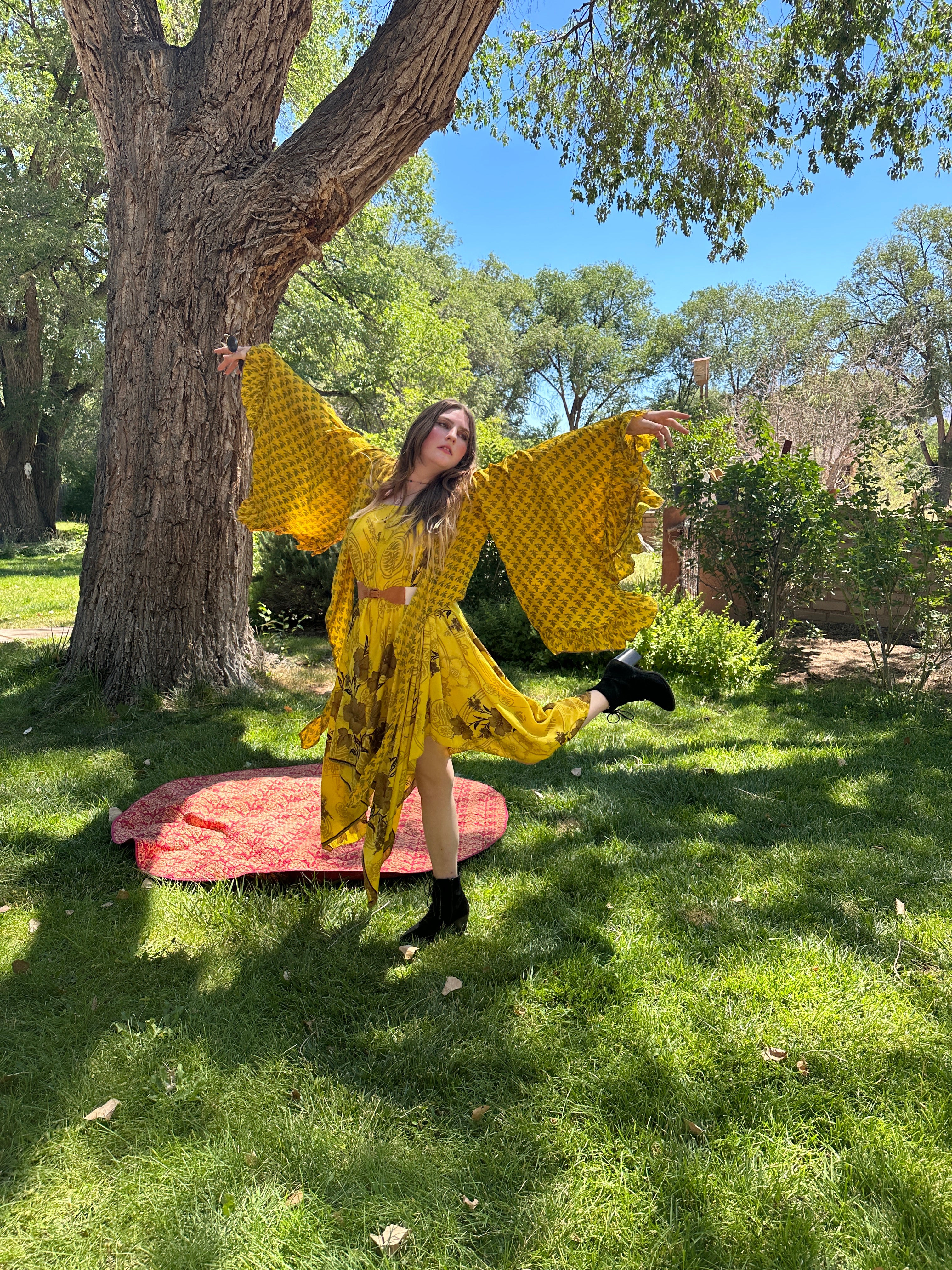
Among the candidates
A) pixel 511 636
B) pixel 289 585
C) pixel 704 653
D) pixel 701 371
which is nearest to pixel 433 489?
pixel 704 653

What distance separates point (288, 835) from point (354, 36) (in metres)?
10.8

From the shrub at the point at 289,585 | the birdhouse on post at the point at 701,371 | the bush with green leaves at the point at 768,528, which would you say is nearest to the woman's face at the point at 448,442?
the bush with green leaves at the point at 768,528

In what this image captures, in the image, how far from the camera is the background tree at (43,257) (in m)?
15.0

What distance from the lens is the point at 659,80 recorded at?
330 inches

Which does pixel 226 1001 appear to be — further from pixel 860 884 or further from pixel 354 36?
pixel 354 36

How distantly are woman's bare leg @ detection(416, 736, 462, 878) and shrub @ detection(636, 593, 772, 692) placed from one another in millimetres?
3909

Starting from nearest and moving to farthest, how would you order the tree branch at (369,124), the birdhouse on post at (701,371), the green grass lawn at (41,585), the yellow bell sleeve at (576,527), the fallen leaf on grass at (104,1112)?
the fallen leaf on grass at (104,1112), the yellow bell sleeve at (576,527), the tree branch at (369,124), the birdhouse on post at (701,371), the green grass lawn at (41,585)

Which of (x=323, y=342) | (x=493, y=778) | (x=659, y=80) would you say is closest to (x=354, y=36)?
(x=659, y=80)

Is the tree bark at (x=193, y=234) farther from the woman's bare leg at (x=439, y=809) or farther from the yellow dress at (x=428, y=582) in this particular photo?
the woman's bare leg at (x=439, y=809)

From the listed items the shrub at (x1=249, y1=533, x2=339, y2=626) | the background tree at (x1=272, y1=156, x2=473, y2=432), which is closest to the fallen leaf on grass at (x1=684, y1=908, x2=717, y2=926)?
the shrub at (x1=249, y1=533, x2=339, y2=626)

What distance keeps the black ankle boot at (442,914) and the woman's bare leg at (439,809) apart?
0.13 feet

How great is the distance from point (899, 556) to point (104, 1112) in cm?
599

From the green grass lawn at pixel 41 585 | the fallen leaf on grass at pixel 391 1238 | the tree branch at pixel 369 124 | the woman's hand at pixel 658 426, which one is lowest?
the fallen leaf on grass at pixel 391 1238

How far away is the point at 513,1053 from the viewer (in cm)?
230
